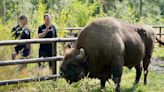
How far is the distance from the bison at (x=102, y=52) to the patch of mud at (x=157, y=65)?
3978mm

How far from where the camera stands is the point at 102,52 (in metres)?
9.70

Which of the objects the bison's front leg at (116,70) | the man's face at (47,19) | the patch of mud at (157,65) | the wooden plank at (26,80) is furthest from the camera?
the patch of mud at (157,65)

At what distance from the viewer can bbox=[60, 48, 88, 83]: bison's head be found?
898cm

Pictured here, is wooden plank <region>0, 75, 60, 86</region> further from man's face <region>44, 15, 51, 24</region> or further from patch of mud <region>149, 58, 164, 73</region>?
patch of mud <region>149, 58, 164, 73</region>

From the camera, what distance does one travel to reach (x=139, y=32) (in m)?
11.6

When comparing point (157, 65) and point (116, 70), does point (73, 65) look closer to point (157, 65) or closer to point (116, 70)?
point (116, 70)

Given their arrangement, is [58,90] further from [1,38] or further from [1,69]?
[1,38]

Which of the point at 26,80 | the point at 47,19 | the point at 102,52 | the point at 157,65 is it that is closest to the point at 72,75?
the point at 102,52

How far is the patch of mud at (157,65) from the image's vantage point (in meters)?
14.9

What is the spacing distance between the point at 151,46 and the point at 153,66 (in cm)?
381

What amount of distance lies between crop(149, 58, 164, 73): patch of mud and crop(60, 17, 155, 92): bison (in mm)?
3978

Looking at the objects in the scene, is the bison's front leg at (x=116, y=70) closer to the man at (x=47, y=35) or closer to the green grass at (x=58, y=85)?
the green grass at (x=58, y=85)

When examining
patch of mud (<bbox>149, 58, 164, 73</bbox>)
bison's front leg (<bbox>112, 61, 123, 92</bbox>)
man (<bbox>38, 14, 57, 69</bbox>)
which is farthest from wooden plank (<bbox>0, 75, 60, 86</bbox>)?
patch of mud (<bbox>149, 58, 164, 73</bbox>)

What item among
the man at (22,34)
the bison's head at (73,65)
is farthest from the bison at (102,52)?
the man at (22,34)
